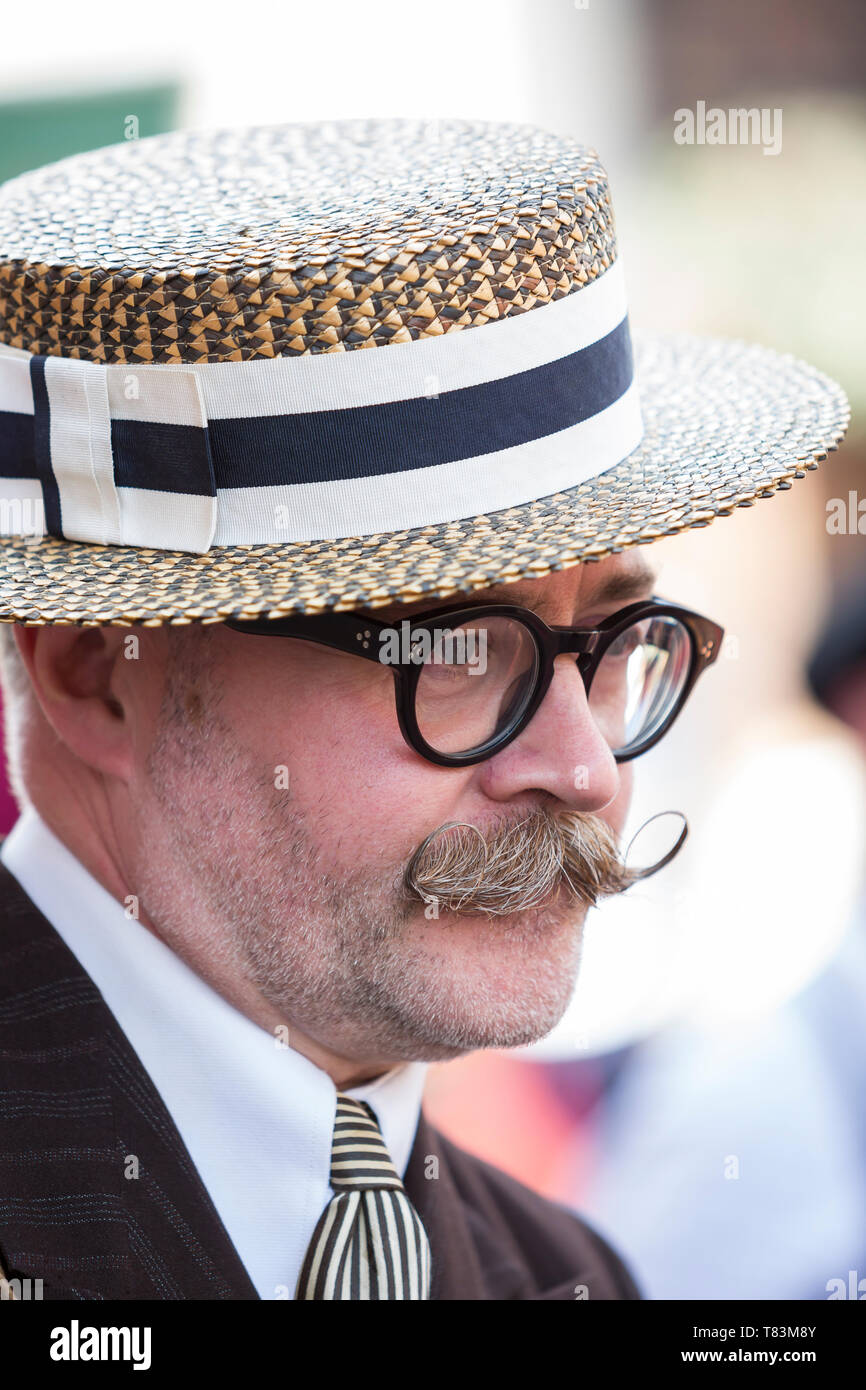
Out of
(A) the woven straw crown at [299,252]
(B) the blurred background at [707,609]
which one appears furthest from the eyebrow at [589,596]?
(B) the blurred background at [707,609]

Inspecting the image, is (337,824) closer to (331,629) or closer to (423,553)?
(331,629)

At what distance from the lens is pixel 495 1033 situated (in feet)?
5.09

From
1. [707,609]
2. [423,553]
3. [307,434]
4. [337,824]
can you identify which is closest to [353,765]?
[337,824]

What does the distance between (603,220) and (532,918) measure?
2.83 feet

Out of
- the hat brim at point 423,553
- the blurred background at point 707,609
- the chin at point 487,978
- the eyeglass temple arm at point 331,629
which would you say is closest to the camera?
the hat brim at point 423,553

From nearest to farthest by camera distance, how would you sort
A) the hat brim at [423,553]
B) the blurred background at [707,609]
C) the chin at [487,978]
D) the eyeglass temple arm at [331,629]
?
the hat brim at [423,553]
the eyeglass temple arm at [331,629]
the chin at [487,978]
the blurred background at [707,609]

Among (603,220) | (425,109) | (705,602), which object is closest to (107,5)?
(425,109)

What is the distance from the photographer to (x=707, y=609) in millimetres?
4699

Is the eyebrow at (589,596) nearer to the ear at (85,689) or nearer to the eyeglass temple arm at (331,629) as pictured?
the eyeglass temple arm at (331,629)

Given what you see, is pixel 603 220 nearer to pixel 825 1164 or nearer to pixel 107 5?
pixel 825 1164

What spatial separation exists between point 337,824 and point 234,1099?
0.40m

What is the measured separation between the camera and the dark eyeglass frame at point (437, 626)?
4.59 feet

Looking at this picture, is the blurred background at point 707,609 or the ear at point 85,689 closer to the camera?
the ear at point 85,689

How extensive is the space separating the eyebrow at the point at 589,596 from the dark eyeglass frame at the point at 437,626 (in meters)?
0.01
